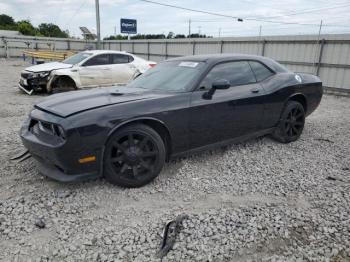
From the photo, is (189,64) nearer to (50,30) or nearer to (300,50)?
(300,50)

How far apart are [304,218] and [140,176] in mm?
1768

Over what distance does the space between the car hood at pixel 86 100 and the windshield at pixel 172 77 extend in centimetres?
27

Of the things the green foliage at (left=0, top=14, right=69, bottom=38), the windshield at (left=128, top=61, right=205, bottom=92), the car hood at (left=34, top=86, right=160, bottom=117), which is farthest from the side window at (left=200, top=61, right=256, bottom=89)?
the green foliage at (left=0, top=14, right=69, bottom=38)

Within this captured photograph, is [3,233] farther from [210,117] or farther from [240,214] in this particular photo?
[210,117]

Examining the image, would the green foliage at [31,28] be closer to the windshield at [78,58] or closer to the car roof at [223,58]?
the windshield at [78,58]

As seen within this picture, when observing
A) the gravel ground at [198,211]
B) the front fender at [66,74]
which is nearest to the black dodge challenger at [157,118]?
the gravel ground at [198,211]

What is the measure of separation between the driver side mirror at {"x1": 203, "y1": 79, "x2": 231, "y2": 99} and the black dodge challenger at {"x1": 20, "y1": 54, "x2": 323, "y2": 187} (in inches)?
0.5

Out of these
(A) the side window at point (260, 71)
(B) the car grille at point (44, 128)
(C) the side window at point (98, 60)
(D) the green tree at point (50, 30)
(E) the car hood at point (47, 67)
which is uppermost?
(D) the green tree at point (50, 30)

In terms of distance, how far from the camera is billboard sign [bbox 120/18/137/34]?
2089cm

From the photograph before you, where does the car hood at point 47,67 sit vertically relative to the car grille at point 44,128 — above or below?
above

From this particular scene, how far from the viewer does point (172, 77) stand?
4.10m

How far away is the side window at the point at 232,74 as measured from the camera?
395cm

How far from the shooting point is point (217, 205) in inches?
124

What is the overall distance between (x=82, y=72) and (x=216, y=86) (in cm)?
656
